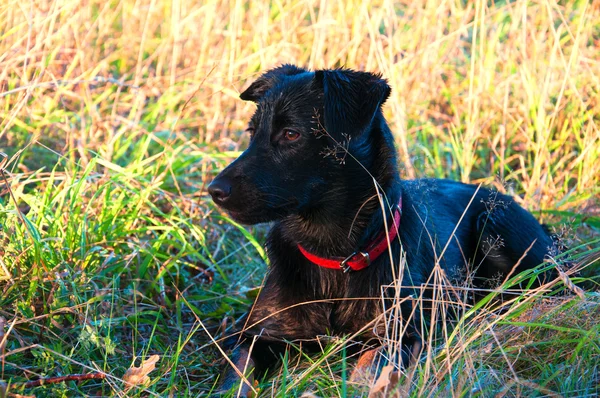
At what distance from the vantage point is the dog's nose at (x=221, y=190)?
114 inches

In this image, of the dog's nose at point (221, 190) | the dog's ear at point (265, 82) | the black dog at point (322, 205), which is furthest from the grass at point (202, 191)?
the dog's nose at point (221, 190)

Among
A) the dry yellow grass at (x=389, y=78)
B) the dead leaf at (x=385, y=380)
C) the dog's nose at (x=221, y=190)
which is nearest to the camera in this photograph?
the dead leaf at (x=385, y=380)

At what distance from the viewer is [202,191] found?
4.47 m

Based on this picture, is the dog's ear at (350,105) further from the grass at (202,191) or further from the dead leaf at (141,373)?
the dead leaf at (141,373)

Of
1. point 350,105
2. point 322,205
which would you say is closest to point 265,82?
point 350,105

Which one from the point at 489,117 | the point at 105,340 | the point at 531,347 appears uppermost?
the point at 489,117

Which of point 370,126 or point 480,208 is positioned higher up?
point 370,126

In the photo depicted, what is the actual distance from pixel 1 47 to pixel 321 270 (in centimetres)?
272

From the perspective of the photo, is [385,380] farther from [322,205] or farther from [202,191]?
[202,191]

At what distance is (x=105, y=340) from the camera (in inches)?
108

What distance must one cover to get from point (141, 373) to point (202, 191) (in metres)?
2.05

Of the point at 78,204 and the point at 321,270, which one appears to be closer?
the point at 321,270

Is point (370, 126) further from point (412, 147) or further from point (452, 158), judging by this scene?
point (452, 158)

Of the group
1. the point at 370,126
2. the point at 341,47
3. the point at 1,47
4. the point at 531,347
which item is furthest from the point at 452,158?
the point at 1,47
